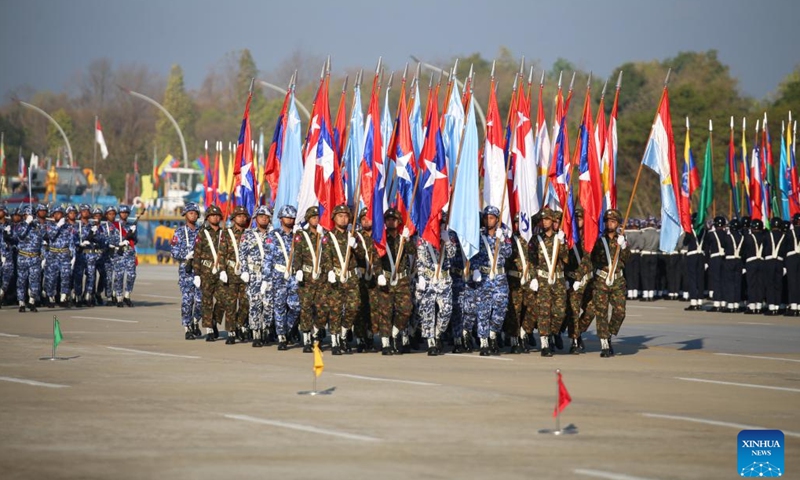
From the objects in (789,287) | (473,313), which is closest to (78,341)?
(473,313)

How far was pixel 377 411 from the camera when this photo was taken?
12.7 meters

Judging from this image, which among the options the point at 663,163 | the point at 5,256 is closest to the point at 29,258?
the point at 5,256

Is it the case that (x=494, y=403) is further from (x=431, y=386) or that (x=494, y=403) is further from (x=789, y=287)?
(x=789, y=287)

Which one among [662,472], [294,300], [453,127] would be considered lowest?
[662,472]

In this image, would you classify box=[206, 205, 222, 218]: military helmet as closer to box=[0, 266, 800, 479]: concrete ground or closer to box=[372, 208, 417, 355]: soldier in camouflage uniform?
box=[0, 266, 800, 479]: concrete ground

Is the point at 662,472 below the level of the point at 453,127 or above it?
below

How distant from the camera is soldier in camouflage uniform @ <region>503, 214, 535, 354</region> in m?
18.8

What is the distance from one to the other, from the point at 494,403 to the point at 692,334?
10.5 metres

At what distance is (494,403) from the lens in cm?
1332

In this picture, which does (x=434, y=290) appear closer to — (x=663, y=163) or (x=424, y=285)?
(x=424, y=285)

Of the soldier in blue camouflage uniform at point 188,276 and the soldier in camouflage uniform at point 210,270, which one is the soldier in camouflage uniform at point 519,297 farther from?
the soldier in blue camouflage uniform at point 188,276

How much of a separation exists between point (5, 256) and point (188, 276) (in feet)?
25.9

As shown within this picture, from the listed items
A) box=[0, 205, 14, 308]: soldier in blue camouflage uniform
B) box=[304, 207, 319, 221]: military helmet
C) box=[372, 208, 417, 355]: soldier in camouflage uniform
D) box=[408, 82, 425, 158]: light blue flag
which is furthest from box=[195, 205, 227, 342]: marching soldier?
box=[0, 205, 14, 308]: soldier in blue camouflage uniform

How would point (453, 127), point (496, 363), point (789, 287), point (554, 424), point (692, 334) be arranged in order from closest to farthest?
point (554, 424)
point (496, 363)
point (453, 127)
point (692, 334)
point (789, 287)
